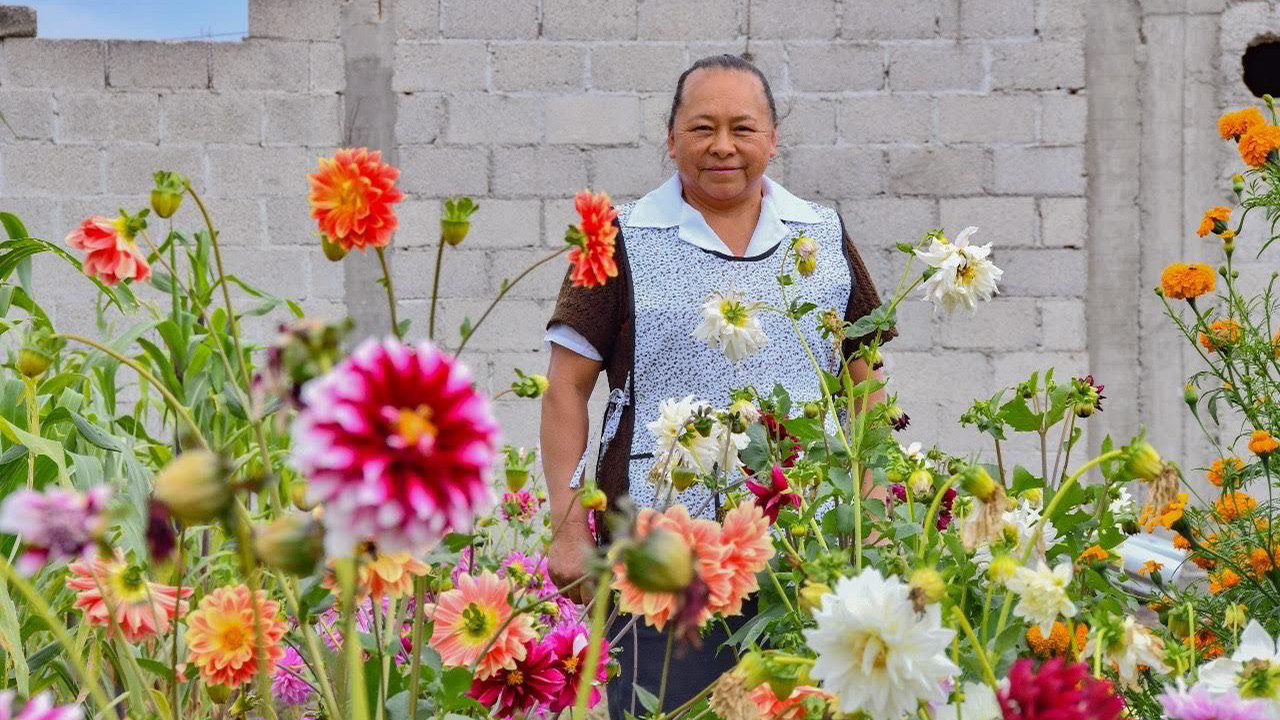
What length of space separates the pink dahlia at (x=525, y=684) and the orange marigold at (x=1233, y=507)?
0.96m

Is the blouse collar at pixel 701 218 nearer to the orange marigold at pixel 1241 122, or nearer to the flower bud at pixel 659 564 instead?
A: the orange marigold at pixel 1241 122

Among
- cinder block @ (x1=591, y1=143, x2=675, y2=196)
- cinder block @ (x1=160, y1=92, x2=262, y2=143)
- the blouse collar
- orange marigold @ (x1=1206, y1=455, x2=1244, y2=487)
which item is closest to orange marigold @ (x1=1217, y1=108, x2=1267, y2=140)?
orange marigold @ (x1=1206, y1=455, x2=1244, y2=487)

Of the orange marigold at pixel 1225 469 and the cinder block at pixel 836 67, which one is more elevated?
the cinder block at pixel 836 67

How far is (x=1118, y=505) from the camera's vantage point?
1315mm

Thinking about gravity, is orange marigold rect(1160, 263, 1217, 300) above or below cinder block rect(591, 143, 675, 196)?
below

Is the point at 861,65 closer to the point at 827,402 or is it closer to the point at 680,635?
the point at 827,402

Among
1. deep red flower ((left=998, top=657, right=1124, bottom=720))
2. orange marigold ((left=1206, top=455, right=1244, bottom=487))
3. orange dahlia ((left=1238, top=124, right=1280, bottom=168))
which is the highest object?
orange dahlia ((left=1238, top=124, right=1280, bottom=168))

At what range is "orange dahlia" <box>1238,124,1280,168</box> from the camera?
1.70m

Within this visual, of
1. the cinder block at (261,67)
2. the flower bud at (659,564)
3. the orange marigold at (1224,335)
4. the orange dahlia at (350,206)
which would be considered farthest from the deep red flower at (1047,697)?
the cinder block at (261,67)

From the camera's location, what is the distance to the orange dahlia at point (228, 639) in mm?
911

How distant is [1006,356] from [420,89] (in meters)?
1.60

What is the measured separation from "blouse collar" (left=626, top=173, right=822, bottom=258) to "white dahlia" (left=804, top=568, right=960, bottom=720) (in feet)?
4.04

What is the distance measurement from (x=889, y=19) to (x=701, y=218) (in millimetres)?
1900

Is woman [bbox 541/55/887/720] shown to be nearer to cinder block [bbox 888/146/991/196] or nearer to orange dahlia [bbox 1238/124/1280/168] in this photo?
orange dahlia [bbox 1238/124/1280/168]
